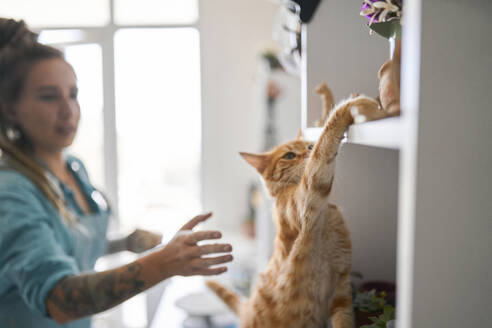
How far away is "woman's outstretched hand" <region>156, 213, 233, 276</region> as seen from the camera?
0.33m

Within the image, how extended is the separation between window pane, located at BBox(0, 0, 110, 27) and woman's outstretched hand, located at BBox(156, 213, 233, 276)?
399 mm

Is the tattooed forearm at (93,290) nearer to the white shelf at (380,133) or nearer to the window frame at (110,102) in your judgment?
the white shelf at (380,133)

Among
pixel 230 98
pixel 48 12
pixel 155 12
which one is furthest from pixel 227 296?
pixel 155 12

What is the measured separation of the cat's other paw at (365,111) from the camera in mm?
259

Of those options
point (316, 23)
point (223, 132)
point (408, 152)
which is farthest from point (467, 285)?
point (223, 132)

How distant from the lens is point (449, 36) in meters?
0.19

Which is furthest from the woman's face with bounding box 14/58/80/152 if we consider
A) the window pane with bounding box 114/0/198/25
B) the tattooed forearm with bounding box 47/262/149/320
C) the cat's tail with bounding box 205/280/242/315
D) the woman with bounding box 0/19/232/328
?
the window pane with bounding box 114/0/198/25

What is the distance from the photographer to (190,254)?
334 millimetres

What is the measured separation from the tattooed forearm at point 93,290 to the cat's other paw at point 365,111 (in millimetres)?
280

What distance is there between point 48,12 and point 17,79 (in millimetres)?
362

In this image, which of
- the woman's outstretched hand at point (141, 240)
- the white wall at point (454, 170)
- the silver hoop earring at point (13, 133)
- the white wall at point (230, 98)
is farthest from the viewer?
the white wall at point (230, 98)

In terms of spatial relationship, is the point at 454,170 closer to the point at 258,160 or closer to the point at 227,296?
the point at 258,160

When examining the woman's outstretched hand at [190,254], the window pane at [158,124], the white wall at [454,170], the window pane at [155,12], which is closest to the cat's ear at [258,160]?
the woman's outstretched hand at [190,254]

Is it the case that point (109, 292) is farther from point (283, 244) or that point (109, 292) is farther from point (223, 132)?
point (223, 132)
